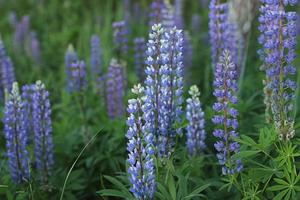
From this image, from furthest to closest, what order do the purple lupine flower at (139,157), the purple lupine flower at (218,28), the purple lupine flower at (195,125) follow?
1. the purple lupine flower at (218,28)
2. the purple lupine flower at (195,125)
3. the purple lupine flower at (139,157)

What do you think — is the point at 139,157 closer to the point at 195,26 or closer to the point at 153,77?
the point at 153,77

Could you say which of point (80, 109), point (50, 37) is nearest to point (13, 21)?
point (50, 37)

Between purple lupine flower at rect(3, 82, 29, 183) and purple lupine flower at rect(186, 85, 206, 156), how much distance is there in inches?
44.1

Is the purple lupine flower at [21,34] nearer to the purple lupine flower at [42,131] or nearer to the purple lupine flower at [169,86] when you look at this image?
the purple lupine flower at [42,131]

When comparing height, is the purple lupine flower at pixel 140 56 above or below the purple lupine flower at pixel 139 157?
above

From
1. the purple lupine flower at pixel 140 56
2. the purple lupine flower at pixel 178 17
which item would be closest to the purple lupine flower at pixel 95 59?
the purple lupine flower at pixel 140 56

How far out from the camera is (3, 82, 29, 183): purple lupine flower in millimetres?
3660

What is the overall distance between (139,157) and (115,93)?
6.22ft

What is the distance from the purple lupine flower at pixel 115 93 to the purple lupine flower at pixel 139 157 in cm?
176

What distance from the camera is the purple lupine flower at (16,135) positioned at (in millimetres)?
3660

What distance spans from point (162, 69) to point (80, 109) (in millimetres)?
1703

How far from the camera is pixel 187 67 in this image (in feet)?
18.8

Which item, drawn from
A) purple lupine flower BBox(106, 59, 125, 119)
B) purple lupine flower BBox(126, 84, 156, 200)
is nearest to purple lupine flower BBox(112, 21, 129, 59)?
purple lupine flower BBox(106, 59, 125, 119)

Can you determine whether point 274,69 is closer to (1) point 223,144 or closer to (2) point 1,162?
(1) point 223,144
